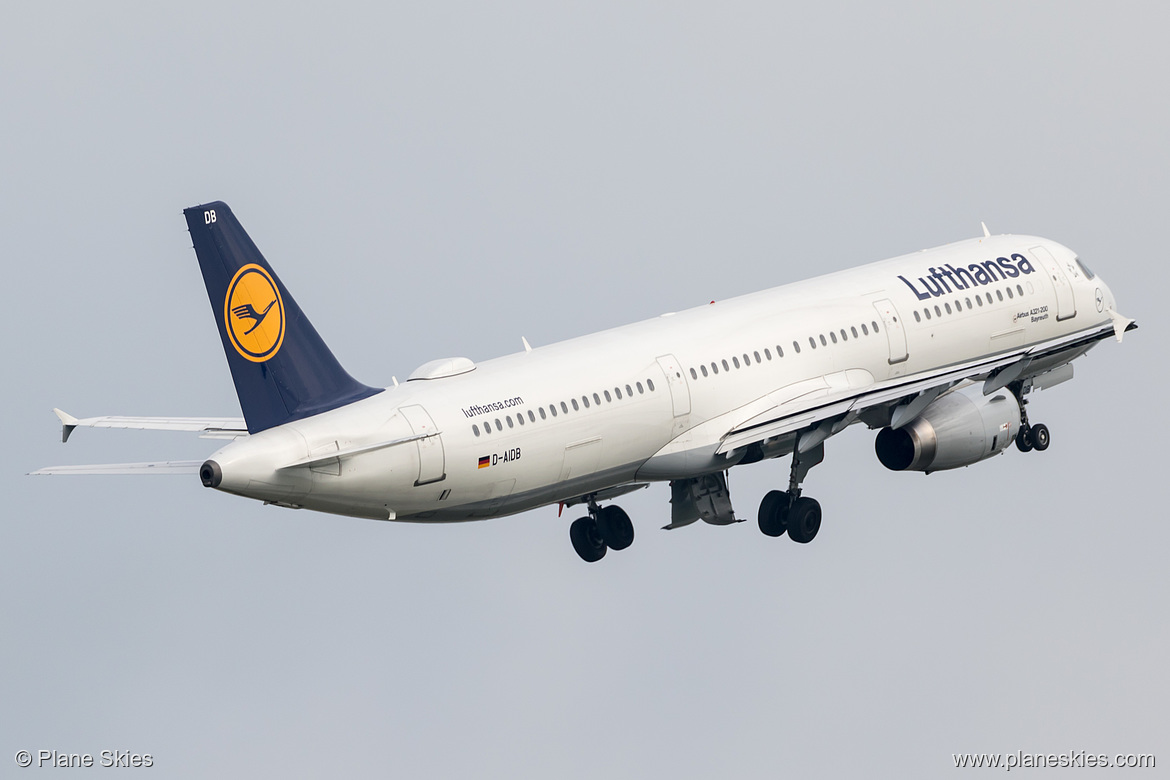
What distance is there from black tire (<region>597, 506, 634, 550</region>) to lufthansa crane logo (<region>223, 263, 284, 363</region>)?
13264mm

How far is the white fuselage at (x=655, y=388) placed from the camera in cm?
5131

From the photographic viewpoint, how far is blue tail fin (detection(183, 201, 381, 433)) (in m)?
49.7

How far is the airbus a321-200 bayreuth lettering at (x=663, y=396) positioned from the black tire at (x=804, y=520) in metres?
0.05

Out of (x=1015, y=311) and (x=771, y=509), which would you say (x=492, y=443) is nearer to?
(x=771, y=509)

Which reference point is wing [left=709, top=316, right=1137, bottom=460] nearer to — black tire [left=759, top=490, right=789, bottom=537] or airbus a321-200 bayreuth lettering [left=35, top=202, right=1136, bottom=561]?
airbus a321-200 bayreuth lettering [left=35, top=202, right=1136, bottom=561]

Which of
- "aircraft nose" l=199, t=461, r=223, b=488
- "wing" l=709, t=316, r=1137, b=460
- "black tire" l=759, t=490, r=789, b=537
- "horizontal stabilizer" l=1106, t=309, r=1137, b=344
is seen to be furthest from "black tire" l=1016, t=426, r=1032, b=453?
"aircraft nose" l=199, t=461, r=223, b=488

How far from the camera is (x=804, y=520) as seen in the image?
5862 cm

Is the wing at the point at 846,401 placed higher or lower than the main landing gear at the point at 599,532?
higher

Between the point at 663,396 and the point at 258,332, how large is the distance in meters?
10.9

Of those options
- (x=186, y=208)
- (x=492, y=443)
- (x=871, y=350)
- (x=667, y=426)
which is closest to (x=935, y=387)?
(x=871, y=350)

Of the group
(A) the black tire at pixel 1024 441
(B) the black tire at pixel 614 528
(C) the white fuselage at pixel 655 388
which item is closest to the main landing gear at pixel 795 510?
(C) the white fuselage at pixel 655 388

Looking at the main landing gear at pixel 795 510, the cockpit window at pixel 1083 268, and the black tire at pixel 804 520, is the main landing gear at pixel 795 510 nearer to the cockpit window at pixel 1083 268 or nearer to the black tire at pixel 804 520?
the black tire at pixel 804 520

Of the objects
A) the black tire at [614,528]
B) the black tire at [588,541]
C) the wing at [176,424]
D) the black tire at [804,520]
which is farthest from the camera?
the black tire at [614,528]

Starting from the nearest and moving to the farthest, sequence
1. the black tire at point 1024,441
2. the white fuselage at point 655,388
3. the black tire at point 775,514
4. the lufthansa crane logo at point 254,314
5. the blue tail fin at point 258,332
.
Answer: the blue tail fin at point 258,332, the lufthansa crane logo at point 254,314, the white fuselage at point 655,388, the black tire at point 775,514, the black tire at point 1024,441
